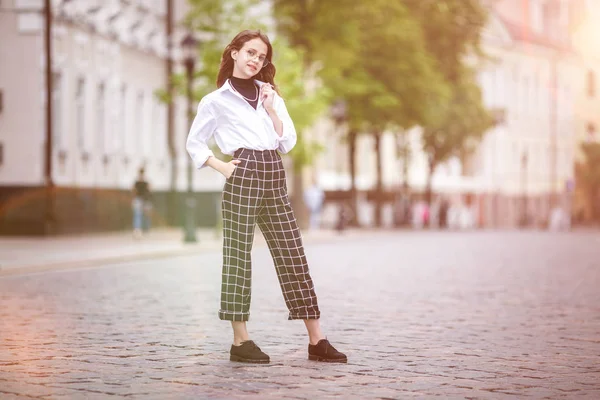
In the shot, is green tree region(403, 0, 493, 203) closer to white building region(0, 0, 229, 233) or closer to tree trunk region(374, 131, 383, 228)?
tree trunk region(374, 131, 383, 228)

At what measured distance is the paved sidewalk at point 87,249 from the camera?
21.7 meters

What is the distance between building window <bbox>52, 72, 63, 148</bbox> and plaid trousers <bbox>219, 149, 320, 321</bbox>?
87.3ft

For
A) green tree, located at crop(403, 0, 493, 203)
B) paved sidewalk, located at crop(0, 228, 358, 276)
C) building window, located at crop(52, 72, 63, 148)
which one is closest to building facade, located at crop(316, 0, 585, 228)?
green tree, located at crop(403, 0, 493, 203)

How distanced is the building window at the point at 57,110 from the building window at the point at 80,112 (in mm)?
1240

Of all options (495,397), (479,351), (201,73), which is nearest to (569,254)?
(201,73)

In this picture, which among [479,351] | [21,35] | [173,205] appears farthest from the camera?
[173,205]

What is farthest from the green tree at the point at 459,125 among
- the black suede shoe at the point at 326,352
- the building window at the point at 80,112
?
the black suede shoe at the point at 326,352

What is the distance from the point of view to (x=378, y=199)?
53.5m

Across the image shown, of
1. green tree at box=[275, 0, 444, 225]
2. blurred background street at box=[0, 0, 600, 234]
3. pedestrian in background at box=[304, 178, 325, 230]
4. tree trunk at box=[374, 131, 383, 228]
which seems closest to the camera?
blurred background street at box=[0, 0, 600, 234]

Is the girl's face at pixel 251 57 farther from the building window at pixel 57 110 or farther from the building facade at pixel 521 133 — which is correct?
the building facade at pixel 521 133

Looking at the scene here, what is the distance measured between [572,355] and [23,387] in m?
3.90

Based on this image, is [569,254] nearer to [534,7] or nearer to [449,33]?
[449,33]

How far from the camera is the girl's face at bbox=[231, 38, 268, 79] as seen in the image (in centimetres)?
875

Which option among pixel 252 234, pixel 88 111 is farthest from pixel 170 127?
pixel 252 234
